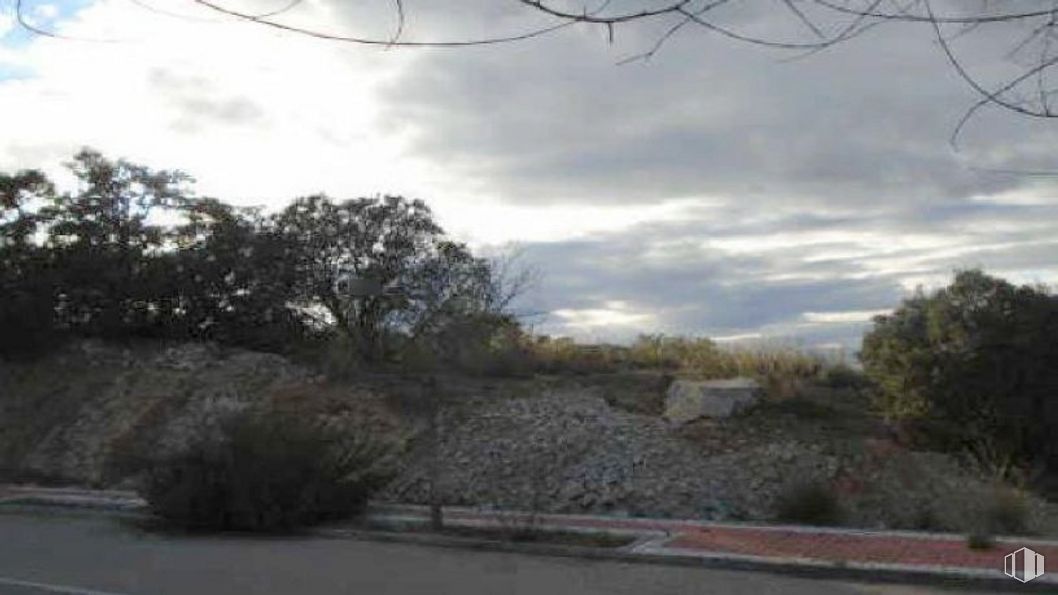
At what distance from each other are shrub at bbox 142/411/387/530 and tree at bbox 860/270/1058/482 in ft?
25.2

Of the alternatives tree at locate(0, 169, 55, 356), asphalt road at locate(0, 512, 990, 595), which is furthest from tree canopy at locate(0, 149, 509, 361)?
asphalt road at locate(0, 512, 990, 595)

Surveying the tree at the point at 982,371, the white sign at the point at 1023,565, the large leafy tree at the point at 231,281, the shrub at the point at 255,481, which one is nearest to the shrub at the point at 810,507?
the tree at the point at 982,371

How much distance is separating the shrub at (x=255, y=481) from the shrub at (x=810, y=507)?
204 inches

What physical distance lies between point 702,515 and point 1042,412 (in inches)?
189

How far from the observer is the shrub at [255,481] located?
15391mm

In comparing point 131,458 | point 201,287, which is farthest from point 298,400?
point 201,287

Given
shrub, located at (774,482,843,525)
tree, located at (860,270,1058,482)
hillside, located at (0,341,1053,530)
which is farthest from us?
tree, located at (860,270,1058,482)

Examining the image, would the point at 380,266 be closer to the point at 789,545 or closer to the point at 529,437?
the point at 529,437

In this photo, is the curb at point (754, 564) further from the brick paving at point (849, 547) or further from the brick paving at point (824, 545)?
the brick paving at point (849, 547)

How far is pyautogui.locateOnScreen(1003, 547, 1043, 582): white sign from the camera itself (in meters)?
10.9

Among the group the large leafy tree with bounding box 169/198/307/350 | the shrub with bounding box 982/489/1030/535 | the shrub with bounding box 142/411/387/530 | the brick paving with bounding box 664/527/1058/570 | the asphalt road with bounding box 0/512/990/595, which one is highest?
the large leafy tree with bounding box 169/198/307/350

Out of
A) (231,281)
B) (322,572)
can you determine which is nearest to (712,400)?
(322,572)

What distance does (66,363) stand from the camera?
85.0 ft

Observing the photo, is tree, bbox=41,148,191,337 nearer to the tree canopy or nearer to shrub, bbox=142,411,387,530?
the tree canopy
